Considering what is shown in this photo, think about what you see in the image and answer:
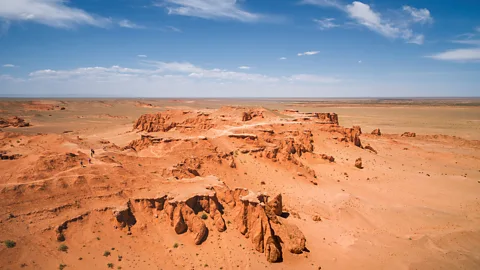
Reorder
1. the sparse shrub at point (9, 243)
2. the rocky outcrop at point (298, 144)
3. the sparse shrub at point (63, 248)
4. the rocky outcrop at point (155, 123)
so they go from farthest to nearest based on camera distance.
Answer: the rocky outcrop at point (155, 123) < the rocky outcrop at point (298, 144) < the sparse shrub at point (63, 248) < the sparse shrub at point (9, 243)

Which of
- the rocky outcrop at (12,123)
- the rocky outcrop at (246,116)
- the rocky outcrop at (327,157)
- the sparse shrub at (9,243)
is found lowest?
the rocky outcrop at (327,157)

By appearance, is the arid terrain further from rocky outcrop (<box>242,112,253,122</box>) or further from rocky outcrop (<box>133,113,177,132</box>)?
rocky outcrop (<box>133,113,177,132</box>)

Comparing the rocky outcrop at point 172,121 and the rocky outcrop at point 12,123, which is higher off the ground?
the rocky outcrop at point 172,121

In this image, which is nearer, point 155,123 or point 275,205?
point 275,205

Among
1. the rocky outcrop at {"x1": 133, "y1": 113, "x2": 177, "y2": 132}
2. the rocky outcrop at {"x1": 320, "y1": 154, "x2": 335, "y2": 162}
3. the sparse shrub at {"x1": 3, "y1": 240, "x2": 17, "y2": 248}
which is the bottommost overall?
the rocky outcrop at {"x1": 320, "y1": 154, "x2": 335, "y2": 162}

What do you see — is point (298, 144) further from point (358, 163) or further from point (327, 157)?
point (358, 163)

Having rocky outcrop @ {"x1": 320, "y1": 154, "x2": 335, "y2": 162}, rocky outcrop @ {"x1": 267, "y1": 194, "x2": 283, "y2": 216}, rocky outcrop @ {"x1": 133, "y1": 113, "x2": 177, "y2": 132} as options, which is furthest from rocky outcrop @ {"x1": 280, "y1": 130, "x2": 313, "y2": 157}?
rocky outcrop @ {"x1": 133, "y1": 113, "x2": 177, "y2": 132}

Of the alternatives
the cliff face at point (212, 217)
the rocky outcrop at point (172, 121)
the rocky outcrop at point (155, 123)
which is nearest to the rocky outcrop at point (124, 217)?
the cliff face at point (212, 217)

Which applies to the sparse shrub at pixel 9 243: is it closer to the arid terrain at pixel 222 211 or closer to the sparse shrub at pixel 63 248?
the arid terrain at pixel 222 211

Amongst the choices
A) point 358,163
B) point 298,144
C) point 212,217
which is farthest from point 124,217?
point 358,163

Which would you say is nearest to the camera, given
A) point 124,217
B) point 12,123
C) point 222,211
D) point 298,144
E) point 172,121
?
point 124,217

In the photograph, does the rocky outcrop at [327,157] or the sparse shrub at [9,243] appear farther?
the rocky outcrop at [327,157]

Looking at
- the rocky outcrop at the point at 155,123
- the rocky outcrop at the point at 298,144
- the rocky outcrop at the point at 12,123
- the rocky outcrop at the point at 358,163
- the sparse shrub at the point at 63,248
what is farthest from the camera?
the rocky outcrop at the point at 12,123
